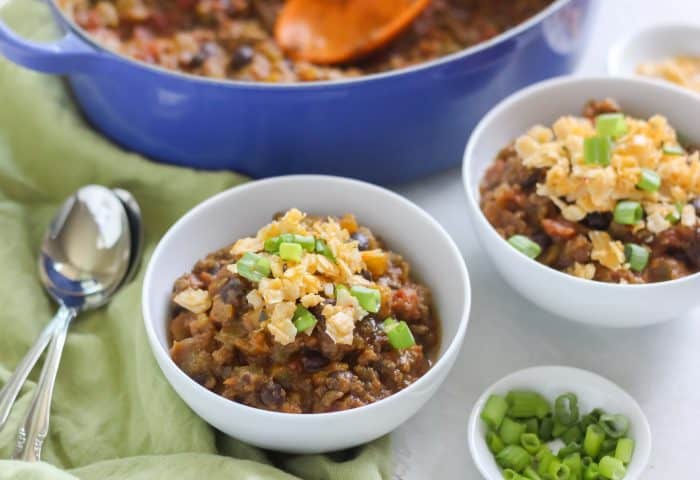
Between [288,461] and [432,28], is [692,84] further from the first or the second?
[288,461]

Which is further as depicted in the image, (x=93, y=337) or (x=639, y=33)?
(x=639, y=33)

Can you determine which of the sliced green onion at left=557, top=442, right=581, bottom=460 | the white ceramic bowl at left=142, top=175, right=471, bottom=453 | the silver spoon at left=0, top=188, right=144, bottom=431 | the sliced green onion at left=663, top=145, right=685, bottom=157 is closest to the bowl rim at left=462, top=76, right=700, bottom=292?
the white ceramic bowl at left=142, top=175, right=471, bottom=453

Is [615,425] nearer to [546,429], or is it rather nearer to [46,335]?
[546,429]

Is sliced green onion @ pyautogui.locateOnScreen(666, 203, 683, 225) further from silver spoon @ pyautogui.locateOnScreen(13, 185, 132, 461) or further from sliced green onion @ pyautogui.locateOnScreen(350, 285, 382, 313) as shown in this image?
silver spoon @ pyautogui.locateOnScreen(13, 185, 132, 461)

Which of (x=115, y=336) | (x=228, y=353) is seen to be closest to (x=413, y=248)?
(x=228, y=353)

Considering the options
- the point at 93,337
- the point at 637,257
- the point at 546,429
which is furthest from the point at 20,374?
the point at 637,257

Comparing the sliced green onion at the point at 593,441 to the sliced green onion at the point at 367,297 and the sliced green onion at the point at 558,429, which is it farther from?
the sliced green onion at the point at 367,297

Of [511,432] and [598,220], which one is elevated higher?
[598,220]
